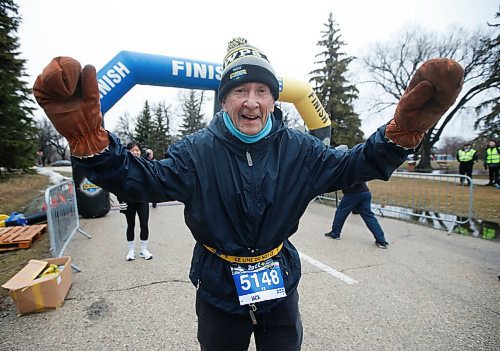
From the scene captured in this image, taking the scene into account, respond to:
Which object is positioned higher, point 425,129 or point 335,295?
point 425,129

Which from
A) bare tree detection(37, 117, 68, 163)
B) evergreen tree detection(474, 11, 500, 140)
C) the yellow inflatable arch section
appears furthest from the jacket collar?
bare tree detection(37, 117, 68, 163)

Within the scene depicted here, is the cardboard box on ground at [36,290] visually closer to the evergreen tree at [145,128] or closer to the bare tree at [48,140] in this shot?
the evergreen tree at [145,128]

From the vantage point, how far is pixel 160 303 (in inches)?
125

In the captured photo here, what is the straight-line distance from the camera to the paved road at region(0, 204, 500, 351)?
8.39 ft

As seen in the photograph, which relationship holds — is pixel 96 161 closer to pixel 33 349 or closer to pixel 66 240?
pixel 33 349

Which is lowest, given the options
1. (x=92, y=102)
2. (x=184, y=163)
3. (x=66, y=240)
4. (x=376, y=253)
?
(x=376, y=253)

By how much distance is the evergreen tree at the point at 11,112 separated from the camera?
43.3 ft

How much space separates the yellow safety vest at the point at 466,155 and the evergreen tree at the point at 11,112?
20330mm

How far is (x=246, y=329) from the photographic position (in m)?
1.46

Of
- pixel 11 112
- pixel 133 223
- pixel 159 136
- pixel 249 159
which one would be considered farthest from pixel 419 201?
pixel 159 136

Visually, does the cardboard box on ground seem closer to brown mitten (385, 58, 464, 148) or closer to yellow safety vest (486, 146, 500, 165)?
brown mitten (385, 58, 464, 148)

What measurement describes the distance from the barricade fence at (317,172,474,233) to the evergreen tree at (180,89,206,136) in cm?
2843

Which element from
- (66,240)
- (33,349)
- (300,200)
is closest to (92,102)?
(300,200)

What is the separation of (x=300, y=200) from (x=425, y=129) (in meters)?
0.62
